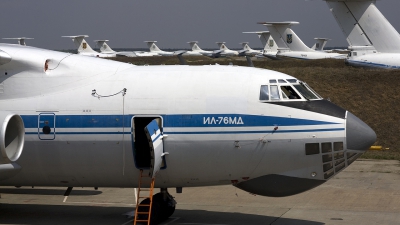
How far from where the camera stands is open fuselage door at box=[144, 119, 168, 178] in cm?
1178

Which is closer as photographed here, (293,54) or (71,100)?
(71,100)

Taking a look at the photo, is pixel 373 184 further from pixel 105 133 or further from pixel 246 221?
pixel 105 133

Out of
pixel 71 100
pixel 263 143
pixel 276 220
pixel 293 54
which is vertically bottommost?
pixel 276 220

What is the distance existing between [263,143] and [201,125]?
1.22 metres

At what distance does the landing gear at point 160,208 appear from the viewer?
42.5ft

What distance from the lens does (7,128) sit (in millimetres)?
12664

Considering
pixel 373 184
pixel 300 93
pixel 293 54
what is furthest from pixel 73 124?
pixel 293 54

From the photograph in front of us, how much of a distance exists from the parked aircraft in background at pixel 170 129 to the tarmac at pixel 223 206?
1.30m

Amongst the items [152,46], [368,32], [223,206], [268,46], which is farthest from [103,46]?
[223,206]

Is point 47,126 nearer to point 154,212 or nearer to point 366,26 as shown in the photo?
point 154,212

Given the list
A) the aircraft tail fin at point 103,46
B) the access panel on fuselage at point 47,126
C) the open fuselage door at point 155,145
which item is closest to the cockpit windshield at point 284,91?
the open fuselage door at point 155,145

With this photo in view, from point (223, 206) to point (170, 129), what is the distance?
12.9 ft

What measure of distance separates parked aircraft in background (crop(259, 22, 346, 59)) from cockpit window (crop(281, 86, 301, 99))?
57.6 m

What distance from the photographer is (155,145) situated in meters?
11.9
